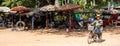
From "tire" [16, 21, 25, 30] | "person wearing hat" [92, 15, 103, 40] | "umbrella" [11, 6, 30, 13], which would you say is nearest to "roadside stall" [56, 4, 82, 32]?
"umbrella" [11, 6, 30, 13]

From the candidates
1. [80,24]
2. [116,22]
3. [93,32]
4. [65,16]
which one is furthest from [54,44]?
[116,22]

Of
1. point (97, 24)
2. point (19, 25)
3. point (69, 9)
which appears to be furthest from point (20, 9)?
point (97, 24)

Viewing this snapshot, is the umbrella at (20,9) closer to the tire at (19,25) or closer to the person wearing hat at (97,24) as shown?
the tire at (19,25)

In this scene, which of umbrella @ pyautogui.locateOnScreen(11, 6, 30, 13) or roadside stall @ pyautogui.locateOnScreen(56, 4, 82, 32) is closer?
roadside stall @ pyautogui.locateOnScreen(56, 4, 82, 32)

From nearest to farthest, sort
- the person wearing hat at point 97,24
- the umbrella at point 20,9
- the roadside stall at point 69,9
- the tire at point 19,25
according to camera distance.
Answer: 1. the person wearing hat at point 97,24
2. the roadside stall at point 69,9
3. the umbrella at point 20,9
4. the tire at point 19,25

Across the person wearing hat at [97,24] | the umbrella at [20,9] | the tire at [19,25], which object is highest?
the umbrella at [20,9]

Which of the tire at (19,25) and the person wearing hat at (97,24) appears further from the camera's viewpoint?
the tire at (19,25)

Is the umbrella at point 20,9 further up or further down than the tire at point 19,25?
further up

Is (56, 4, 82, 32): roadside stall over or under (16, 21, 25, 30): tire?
over

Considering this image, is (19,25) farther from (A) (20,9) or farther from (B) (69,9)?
(B) (69,9)

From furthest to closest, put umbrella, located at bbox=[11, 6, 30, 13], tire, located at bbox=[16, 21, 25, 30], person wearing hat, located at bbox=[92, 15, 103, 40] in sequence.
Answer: tire, located at bbox=[16, 21, 25, 30] < umbrella, located at bbox=[11, 6, 30, 13] < person wearing hat, located at bbox=[92, 15, 103, 40]

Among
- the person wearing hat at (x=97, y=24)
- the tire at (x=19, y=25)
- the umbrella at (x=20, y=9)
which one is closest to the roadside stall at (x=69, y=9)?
the umbrella at (x=20, y=9)

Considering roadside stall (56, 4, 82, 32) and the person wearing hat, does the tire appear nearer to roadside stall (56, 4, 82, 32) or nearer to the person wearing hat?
roadside stall (56, 4, 82, 32)

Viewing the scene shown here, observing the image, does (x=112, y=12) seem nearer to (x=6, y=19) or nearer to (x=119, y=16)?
(x=119, y=16)
